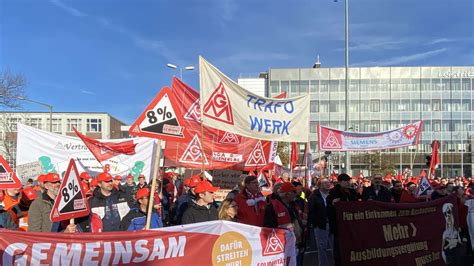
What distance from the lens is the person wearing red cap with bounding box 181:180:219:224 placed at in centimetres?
602

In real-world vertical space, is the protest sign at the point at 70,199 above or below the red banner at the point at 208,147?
below

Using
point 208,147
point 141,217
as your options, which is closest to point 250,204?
point 141,217

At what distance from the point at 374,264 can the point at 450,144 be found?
3363 inches

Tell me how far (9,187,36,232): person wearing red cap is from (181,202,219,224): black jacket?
2678mm

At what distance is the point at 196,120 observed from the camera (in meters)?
11.0

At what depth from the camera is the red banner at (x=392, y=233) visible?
21.7ft

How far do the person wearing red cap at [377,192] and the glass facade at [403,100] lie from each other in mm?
71128

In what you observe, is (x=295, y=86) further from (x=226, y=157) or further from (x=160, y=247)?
(x=160, y=247)

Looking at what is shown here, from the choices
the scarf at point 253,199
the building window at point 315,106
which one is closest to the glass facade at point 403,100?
the building window at point 315,106

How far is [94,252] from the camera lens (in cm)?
435

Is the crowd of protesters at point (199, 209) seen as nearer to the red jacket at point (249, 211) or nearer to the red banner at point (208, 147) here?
the red jacket at point (249, 211)

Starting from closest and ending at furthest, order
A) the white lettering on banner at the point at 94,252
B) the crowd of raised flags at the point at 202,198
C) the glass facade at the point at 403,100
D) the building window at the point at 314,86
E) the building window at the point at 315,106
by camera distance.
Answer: the white lettering on banner at the point at 94,252
the crowd of raised flags at the point at 202,198
the glass facade at the point at 403,100
the building window at the point at 314,86
the building window at the point at 315,106

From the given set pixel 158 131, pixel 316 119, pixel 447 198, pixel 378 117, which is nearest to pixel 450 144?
pixel 378 117

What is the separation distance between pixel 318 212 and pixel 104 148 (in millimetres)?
7423
